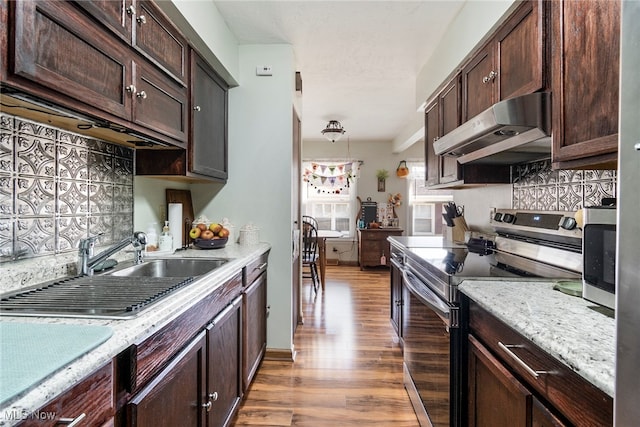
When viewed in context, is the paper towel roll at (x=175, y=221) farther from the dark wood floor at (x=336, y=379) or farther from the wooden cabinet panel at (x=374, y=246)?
the wooden cabinet panel at (x=374, y=246)

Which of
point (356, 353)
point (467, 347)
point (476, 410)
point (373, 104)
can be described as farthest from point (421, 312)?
point (373, 104)

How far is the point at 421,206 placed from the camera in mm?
6410

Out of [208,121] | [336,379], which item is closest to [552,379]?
[336,379]

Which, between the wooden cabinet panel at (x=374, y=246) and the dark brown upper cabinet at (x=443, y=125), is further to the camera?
the wooden cabinet panel at (x=374, y=246)

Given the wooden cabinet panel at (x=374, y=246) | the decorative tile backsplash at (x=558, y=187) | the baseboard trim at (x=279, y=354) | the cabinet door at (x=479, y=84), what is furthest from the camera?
the wooden cabinet panel at (x=374, y=246)

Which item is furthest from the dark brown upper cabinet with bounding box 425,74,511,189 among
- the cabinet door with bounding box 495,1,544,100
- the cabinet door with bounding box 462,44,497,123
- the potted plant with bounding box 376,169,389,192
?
the potted plant with bounding box 376,169,389,192

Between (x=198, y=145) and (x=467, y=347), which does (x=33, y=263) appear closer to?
(x=198, y=145)

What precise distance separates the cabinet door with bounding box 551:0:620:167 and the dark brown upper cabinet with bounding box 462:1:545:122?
0.21 metres

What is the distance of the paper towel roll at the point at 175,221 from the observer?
7.35 ft

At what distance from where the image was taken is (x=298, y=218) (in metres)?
3.12

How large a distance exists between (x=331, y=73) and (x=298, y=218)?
56.5 inches

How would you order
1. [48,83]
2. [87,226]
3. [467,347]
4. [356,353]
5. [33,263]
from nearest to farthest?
1. [48,83]
2. [33,263]
3. [467,347]
4. [87,226]
5. [356,353]

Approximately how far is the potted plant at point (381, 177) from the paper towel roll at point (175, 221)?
464 cm

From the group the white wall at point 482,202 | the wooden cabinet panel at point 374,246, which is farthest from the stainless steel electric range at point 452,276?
the wooden cabinet panel at point 374,246
